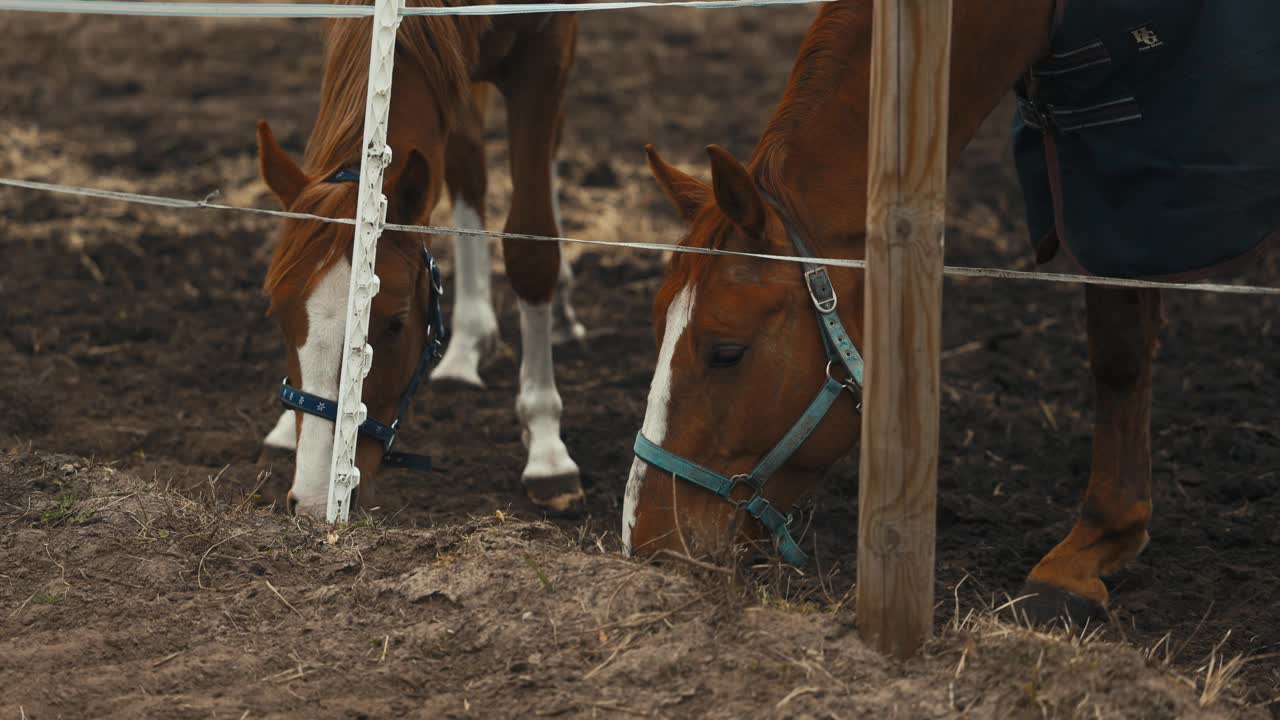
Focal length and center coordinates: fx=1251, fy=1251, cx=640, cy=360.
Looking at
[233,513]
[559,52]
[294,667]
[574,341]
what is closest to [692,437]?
[294,667]

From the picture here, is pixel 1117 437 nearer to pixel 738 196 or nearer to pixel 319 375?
pixel 738 196

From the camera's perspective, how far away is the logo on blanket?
2.74m

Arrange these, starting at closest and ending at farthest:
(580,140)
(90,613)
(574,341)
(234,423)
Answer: (90,613), (234,423), (574,341), (580,140)

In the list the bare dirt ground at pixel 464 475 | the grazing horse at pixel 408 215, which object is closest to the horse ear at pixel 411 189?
the grazing horse at pixel 408 215

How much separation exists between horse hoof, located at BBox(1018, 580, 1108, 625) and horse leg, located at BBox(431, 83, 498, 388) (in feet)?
8.56

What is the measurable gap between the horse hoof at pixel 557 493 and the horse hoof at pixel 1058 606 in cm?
147

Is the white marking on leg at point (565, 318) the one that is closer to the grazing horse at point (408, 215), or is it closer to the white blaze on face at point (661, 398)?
the grazing horse at point (408, 215)

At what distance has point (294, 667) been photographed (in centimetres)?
241

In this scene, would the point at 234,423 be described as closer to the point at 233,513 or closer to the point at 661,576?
the point at 233,513

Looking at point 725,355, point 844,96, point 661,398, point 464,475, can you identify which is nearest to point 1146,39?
point 844,96

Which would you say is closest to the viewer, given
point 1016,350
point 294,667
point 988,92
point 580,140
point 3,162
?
point 294,667

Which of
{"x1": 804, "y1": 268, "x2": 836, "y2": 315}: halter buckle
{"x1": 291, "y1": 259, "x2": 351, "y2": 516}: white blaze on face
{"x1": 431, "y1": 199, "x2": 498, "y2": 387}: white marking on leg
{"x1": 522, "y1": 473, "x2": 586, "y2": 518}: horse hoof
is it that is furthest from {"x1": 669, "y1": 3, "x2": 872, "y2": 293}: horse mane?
{"x1": 431, "y1": 199, "x2": 498, "y2": 387}: white marking on leg

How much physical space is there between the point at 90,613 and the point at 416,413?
221cm

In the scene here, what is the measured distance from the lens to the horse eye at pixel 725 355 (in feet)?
8.75
